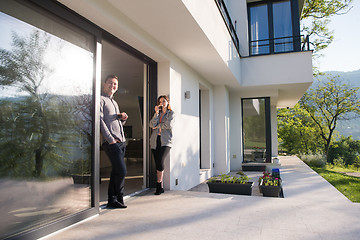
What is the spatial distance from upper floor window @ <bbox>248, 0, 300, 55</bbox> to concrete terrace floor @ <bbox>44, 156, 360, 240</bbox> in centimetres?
605

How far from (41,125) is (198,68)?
410 cm

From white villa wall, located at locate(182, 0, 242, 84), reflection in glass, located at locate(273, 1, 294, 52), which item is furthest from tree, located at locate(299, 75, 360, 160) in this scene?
white villa wall, located at locate(182, 0, 242, 84)

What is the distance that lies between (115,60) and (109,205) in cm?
317

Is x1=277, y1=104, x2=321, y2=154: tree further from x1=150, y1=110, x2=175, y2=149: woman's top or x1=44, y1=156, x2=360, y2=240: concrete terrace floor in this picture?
x1=150, y1=110, x2=175, y2=149: woman's top

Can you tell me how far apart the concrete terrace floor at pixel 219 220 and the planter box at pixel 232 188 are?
542 mm

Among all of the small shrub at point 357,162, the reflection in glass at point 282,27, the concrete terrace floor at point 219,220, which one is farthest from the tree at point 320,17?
the concrete terrace floor at point 219,220

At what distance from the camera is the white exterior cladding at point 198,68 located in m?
3.07

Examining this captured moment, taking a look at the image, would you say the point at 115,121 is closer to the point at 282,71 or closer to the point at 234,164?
the point at 282,71

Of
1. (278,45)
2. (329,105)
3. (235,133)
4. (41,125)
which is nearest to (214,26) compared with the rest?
(41,125)

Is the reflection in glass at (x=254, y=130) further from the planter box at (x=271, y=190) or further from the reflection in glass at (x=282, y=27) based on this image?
the planter box at (x=271, y=190)

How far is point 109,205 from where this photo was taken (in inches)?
123

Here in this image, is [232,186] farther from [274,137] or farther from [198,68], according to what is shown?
[274,137]

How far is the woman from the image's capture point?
12.6 feet

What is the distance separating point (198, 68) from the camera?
578 centimetres
